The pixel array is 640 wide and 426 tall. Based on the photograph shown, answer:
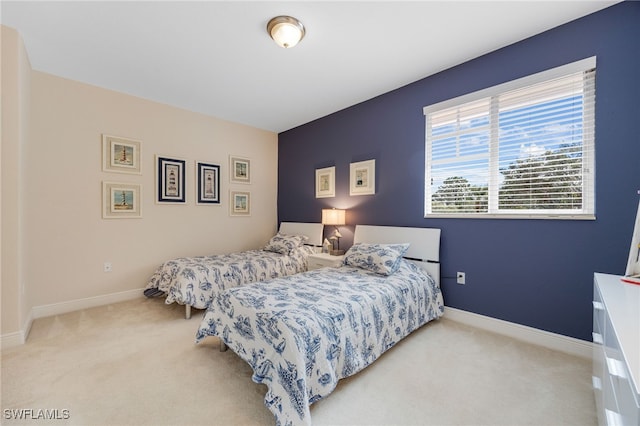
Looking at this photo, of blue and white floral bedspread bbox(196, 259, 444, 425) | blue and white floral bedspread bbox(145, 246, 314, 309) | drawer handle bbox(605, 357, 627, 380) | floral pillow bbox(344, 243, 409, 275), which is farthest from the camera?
blue and white floral bedspread bbox(145, 246, 314, 309)

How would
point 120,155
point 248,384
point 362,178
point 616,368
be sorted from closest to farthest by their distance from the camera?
point 616,368 → point 248,384 → point 120,155 → point 362,178

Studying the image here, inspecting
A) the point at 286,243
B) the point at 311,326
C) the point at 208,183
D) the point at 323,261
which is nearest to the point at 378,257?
the point at 323,261

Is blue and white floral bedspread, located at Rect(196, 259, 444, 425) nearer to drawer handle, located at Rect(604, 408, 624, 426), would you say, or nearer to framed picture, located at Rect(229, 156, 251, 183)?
drawer handle, located at Rect(604, 408, 624, 426)

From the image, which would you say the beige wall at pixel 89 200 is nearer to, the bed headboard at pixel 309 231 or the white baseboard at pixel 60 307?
the white baseboard at pixel 60 307

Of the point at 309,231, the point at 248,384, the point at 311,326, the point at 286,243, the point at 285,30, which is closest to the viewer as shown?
the point at 311,326

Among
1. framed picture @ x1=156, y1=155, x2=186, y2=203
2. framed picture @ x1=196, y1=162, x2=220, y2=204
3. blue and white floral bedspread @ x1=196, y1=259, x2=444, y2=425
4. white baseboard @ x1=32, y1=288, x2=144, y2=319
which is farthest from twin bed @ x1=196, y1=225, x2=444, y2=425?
framed picture @ x1=196, y1=162, x2=220, y2=204

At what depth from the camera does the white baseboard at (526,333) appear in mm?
2146

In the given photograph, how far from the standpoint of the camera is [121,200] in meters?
3.48

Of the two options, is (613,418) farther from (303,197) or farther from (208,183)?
(208,183)

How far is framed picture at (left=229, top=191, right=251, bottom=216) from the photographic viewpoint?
179 inches

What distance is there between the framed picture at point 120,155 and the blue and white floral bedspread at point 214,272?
1.35 metres

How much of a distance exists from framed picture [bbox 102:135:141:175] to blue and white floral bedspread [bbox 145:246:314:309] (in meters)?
1.35

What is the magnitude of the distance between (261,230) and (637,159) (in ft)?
15.0

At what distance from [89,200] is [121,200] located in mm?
315
